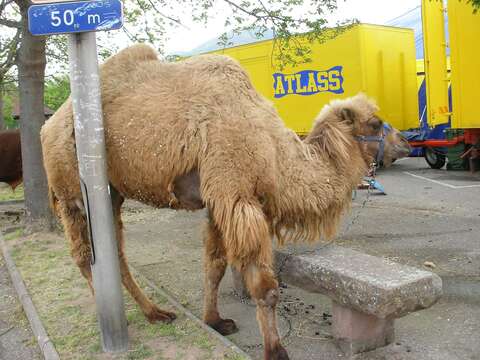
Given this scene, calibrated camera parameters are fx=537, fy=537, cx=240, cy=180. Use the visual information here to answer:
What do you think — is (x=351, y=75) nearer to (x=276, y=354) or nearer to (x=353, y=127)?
(x=353, y=127)

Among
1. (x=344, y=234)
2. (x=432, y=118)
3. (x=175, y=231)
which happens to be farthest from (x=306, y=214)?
(x=432, y=118)

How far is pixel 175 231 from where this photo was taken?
8.89m

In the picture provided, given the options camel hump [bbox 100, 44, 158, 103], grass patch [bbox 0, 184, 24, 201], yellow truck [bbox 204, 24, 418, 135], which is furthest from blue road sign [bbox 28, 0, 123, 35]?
grass patch [bbox 0, 184, 24, 201]

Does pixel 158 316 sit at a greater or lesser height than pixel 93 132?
lesser

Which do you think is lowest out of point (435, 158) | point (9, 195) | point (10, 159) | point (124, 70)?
point (9, 195)

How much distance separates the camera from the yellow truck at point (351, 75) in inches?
556

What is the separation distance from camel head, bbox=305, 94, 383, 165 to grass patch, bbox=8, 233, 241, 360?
175 cm

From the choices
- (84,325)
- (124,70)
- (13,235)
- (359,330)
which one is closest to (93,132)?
(124,70)

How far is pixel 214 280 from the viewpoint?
4.48m

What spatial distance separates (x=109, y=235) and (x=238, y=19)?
18.6 feet

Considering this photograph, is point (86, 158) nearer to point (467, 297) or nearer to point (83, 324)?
point (83, 324)

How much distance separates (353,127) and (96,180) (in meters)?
1.97

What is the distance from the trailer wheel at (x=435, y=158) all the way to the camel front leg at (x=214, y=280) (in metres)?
12.5

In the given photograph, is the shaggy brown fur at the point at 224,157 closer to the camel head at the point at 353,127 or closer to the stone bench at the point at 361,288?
the camel head at the point at 353,127
